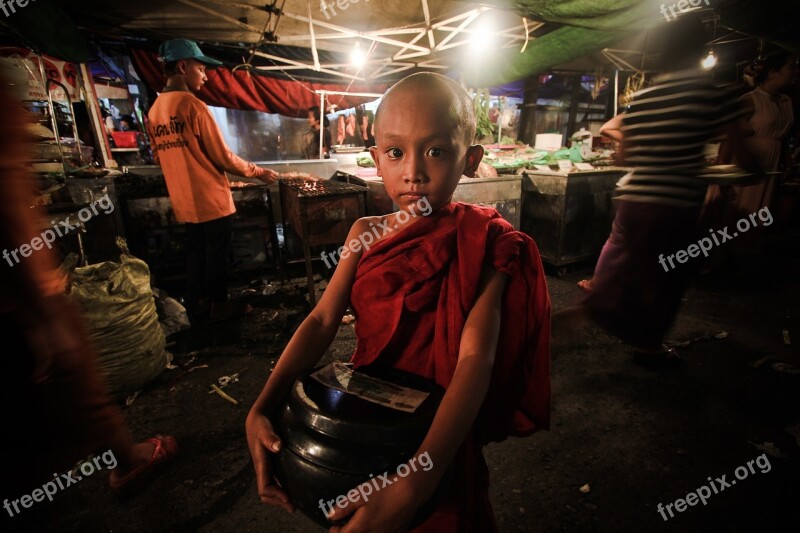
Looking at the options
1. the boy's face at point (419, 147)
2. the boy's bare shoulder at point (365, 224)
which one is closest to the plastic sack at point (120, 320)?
the boy's bare shoulder at point (365, 224)

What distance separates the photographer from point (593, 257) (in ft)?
19.7

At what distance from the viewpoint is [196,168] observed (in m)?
4.03

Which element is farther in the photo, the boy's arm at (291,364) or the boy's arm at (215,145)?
the boy's arm at (215,145)

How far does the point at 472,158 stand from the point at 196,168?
3.88 metres

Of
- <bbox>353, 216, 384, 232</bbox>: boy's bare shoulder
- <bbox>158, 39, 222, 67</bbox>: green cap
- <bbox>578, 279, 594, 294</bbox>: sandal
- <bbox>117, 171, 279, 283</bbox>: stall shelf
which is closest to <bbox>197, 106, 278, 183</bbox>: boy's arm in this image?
<bbox>158, 39, 222, 67</bbox>: green cap

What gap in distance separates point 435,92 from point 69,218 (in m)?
4.25

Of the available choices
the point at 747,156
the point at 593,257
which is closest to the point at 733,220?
the point at 593,257

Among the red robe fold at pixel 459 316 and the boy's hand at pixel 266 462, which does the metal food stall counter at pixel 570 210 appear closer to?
the red robe fold at pixel 459 316

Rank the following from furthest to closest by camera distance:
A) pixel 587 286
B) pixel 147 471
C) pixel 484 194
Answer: pixel 484 194, pixel 587 286, pixel 147 471

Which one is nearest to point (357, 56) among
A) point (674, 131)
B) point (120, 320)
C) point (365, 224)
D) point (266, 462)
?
point (120, 320)

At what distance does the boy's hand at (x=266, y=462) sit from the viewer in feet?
2.79

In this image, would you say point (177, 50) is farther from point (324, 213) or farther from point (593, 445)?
point (593, 445)

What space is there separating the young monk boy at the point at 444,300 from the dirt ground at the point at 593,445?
1328 millimetres

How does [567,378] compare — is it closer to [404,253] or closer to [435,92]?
[404,253]
